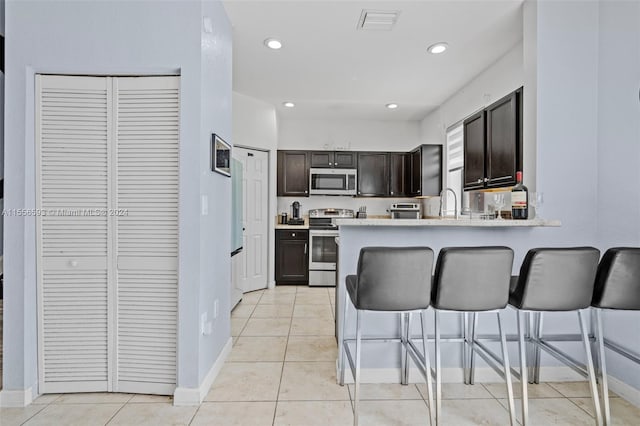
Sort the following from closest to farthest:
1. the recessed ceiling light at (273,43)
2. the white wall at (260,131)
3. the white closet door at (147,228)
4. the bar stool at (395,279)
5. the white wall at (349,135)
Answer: the bar stool at (395,279)
the white closet door at (147,228)
the recessed ceiling light at (273,43)
the white wall at (260,131)
the white wall at (349,135)

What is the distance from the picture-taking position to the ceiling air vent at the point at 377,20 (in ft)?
8.38

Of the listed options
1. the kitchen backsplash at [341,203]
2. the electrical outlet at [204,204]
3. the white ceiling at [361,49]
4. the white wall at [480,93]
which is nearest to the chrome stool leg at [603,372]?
the white wall at [480,93]

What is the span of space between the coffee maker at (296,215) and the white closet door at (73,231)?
3344 mm

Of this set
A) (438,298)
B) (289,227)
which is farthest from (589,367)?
(289,227)

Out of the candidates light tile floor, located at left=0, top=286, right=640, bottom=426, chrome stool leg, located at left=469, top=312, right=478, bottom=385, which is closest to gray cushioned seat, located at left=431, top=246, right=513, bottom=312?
chrome stool leg, located at left=469, top=312, right=478, bottom=385

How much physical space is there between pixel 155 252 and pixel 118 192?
0.45 meters

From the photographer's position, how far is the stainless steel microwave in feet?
17.6

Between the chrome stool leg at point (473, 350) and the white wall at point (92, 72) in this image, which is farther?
the chrome stool leg at point (473, 350)

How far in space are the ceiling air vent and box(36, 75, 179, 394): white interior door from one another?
152cm

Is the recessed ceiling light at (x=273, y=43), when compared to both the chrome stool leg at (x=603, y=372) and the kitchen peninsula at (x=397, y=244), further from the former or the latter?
the chrome stool leg at (x=603, y=372)

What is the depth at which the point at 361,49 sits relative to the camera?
3.14 m

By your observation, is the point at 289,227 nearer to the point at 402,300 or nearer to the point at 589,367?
the point at 402,300

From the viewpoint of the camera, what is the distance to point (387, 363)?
2365 mm

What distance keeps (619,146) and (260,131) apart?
13.0 feet
